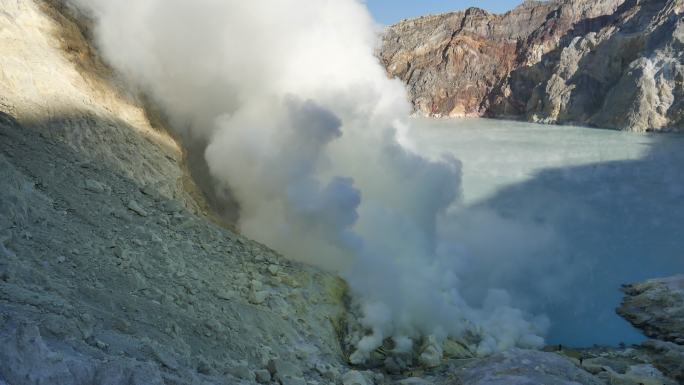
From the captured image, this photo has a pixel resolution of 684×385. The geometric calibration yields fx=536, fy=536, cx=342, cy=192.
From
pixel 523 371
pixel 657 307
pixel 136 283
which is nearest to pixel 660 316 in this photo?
pixel 657 307

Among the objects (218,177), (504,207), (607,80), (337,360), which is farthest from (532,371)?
(607,80)

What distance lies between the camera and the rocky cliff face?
95.6 ft

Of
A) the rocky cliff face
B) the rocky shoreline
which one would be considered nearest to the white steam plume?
the rocky shoreline

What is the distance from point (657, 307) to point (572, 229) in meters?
3.43

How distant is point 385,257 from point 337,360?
174 cm

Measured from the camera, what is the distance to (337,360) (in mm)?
4586

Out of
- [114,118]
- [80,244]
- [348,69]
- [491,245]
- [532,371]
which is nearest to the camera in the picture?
[80,244]

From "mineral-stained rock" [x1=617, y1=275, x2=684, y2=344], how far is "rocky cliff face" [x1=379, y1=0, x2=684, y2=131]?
2381 cm

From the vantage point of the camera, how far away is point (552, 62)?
131ft

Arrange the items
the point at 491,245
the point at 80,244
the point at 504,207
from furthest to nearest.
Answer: the point at 504,207 → the point at 491,245 → the point at 80,244

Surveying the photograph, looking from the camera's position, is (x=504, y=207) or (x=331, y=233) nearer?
(x=331, y=233)

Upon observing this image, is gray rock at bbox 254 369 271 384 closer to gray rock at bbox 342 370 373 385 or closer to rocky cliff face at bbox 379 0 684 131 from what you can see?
gray rock at bbox 342 370 373 385

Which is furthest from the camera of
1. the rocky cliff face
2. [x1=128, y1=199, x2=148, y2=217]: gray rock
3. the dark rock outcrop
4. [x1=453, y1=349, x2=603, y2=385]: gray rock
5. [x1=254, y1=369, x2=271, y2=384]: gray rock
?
the rocky cliff face

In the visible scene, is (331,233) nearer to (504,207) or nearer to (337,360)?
(337,360)
